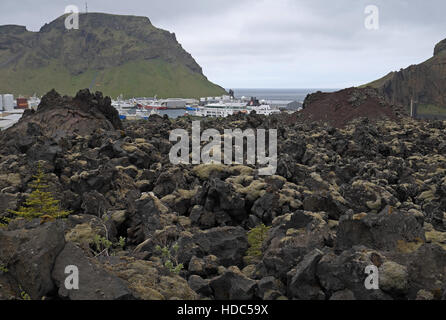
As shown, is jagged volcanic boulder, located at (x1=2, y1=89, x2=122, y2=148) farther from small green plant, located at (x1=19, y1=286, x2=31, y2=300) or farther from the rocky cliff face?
the rocky cliff face

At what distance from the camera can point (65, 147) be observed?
140 ft

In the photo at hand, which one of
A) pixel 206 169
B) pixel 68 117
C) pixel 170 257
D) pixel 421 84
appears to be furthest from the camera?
pixel 421 84

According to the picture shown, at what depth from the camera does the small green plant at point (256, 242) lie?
17609 mm

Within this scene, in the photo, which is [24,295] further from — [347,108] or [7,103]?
[7,103]

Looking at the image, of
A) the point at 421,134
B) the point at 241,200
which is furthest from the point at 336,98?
the point at 241,200

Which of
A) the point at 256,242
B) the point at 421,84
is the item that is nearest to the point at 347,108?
the point at 256,242

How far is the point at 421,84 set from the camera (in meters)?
145

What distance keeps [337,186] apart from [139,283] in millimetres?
22489

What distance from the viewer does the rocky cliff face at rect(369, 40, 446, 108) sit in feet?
468

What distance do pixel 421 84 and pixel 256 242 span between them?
14888 cm

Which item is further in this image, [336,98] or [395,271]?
[336,98]

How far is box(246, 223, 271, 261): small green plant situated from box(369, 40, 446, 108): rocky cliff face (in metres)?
140

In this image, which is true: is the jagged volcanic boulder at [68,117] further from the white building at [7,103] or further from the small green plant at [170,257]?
the white building at [7,103]
